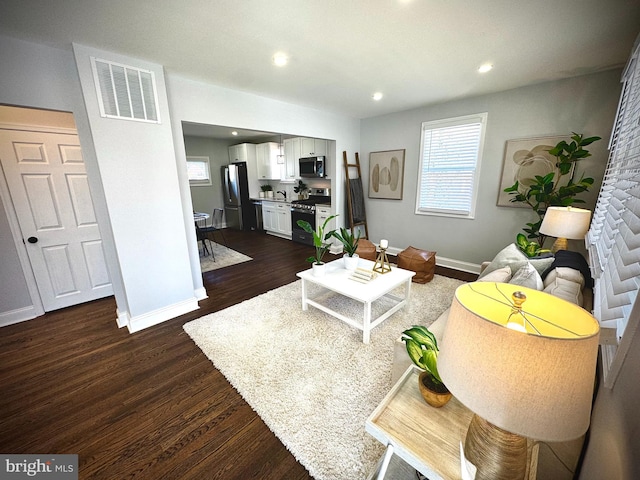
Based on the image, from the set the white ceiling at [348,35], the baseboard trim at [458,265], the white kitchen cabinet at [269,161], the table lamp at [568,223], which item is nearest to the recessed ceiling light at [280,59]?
the white ceiling at [348,35]

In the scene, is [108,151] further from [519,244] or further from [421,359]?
[519,244]

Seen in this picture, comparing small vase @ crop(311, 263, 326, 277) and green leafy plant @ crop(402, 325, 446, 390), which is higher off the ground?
green leafy plant @ crop(402, 325, 446, 390)

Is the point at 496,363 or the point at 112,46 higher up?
the point at 112,46

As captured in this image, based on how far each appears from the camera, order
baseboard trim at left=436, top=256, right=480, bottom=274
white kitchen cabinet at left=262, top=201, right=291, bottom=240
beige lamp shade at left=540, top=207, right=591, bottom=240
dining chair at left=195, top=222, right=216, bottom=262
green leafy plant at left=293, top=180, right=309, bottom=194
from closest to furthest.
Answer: beige lamp shade at left=540, top=207, right=591, bottom=240, baseboard trim at left=436, top=256, right=480, bottom=274, dining chair at left=195, top=222, right=216, bottom=262, white kitchen cabinet at left=262, top=201, right=291, bottom=240, green leafy plant at left=293, top=180, right=309, bottom=194

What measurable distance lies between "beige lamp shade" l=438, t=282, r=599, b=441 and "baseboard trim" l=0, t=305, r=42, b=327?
4203mm

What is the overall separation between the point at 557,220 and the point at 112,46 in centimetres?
403

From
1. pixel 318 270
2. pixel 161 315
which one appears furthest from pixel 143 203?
pixel 318 270

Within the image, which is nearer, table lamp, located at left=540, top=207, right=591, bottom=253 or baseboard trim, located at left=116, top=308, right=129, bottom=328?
table lamp, located at left=540, top=207, right=591, bottom=253

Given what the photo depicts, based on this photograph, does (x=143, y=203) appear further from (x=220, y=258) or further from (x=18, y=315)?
(x=220, y=258)

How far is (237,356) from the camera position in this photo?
214 centimetres

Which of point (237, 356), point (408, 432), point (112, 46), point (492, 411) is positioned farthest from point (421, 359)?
point (112, 46)

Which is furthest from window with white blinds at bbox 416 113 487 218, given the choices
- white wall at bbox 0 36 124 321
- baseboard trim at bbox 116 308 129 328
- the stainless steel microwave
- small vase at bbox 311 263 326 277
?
baseboard trim at bbox 116 308 129 328

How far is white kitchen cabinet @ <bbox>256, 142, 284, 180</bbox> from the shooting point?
243 inches

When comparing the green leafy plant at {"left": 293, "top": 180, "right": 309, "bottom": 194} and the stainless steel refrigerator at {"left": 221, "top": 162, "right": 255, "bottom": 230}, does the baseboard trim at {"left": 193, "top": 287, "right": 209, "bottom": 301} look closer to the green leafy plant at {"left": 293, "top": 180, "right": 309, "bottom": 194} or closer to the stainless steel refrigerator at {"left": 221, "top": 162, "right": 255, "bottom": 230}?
the green leafy plant at {"left": 293, "top": 180, "right": 309, "bottom": 194}
